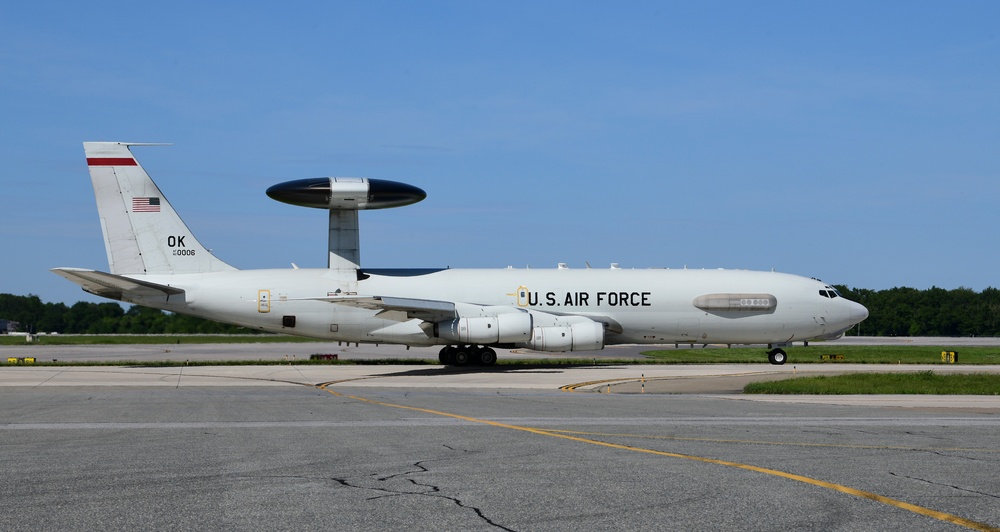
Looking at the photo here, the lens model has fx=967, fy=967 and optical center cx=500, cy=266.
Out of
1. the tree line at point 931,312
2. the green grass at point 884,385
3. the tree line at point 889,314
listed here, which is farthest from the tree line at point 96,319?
the tree line at point 931,312

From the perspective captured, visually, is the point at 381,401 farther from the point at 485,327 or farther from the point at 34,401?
the point at 485,327

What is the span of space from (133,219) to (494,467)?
31.4 metres

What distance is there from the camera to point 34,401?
22625 mm

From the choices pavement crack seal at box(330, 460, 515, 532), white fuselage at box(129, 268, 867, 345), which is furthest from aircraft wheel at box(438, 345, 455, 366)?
pavement crack seal at box(330, 460, 515, 532)

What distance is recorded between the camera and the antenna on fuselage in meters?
36.6

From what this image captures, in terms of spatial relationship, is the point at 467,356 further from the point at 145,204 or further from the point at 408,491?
the point at 408,491

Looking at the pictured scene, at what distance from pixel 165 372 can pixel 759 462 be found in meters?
27.9

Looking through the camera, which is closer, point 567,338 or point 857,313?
point 567,338

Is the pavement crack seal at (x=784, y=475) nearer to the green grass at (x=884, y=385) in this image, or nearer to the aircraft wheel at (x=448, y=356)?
the green grass at (x=884, y=385)

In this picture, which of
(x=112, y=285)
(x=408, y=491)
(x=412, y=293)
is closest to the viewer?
(x=408, y=491)

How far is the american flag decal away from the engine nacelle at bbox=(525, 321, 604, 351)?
15962 mm

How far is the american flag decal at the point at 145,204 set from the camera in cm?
3866

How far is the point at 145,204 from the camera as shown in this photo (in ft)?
127

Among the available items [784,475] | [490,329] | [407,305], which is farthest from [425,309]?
[784,475]
